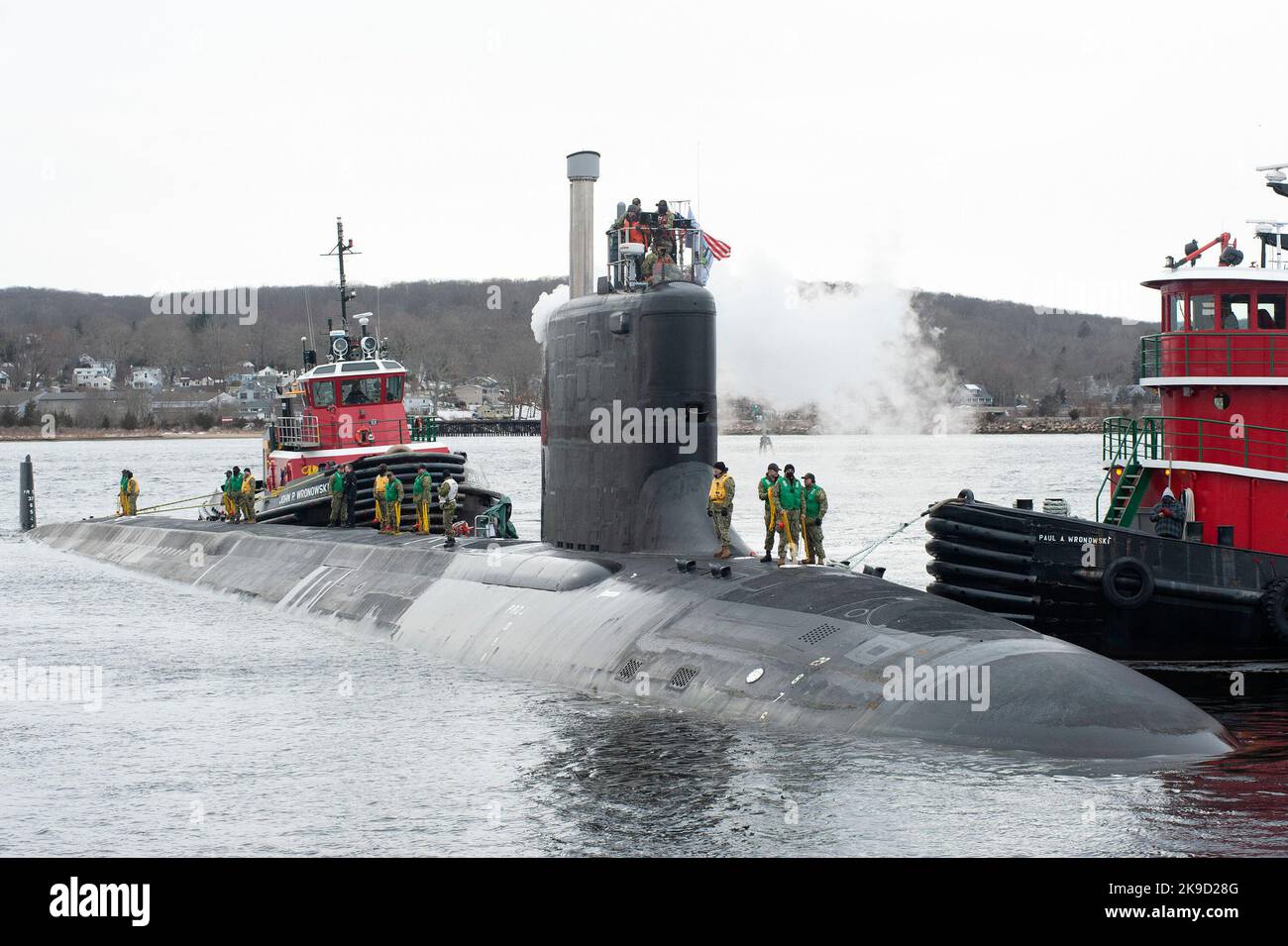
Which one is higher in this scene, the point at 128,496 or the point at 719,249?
the point at 719,249

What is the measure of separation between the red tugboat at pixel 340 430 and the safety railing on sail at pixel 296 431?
3 cm

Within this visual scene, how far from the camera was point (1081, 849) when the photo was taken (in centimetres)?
1230

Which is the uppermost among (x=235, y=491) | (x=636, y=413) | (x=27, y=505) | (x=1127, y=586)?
(x=636, y=413)

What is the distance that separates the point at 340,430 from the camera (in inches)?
1610

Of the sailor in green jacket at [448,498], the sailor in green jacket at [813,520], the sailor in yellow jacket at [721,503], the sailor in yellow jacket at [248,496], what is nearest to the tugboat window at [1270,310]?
the sailor in green jacket at [813,520]

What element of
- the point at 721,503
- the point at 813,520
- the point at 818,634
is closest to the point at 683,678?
the point at 818,634

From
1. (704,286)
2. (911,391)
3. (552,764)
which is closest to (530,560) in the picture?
(704,286)

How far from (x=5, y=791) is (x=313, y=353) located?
28166mm

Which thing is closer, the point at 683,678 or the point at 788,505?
the point at 683,678

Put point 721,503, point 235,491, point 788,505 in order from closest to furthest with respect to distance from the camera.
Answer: point 721,503 < point 788,505 < point 235,491

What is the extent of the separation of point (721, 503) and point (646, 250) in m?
3.69

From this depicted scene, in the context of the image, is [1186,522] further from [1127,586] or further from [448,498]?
[448,498]

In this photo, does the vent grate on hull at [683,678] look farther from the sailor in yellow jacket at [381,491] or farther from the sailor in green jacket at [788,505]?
the sailor in yellow jacket at [381,491]
